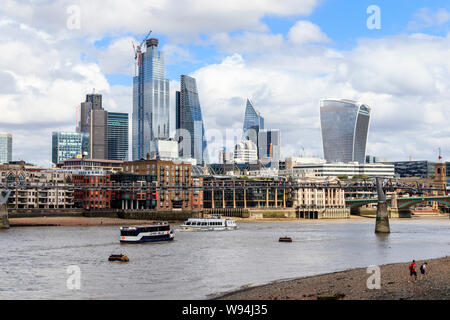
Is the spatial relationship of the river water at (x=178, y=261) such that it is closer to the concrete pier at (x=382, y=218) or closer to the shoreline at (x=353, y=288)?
the shoreline at (x=353, y=288)

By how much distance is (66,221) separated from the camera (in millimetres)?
152625

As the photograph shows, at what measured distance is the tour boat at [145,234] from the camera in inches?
3834

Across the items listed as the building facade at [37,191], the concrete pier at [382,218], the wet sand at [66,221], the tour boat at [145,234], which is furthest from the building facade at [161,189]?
the tour boat at [145,234]

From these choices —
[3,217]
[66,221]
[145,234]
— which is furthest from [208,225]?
[3,217]

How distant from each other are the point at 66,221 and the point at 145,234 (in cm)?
5868

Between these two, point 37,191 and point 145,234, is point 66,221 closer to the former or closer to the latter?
point 37,191

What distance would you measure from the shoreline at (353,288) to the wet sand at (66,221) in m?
99.4

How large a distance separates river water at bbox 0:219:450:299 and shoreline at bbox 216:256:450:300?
3919 mm

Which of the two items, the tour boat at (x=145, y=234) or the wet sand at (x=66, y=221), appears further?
the wet sand at (x=66, y=221)

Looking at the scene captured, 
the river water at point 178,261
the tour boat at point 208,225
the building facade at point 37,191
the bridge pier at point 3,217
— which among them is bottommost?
the river water at point 178,261

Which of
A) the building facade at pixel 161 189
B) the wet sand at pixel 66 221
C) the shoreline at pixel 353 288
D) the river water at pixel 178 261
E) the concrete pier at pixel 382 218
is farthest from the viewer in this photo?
the building facade at pixel 161 189

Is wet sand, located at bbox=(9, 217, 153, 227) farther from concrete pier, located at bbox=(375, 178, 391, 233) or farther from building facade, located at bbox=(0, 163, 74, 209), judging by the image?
concrete pier, located at bbox=(375, 178, 391, 233)
